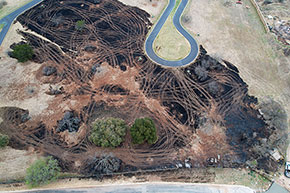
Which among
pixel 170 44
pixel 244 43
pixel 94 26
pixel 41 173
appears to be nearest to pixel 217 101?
pixel 170 44

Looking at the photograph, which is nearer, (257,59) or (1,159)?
(1,159)

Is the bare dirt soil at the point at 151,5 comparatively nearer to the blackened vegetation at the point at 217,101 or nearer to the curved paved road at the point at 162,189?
the blackened vegetation at the point at 217,101

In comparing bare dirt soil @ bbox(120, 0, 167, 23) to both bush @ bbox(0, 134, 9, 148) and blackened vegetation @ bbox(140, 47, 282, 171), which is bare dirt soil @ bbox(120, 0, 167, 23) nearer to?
blackened vegetation @ bbox(140, 47, 282, 171)

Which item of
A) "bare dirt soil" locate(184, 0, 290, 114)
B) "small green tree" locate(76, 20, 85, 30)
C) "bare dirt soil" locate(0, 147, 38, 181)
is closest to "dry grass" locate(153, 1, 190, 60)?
"bare dirt soil" locate(184, 0, 290, 114)

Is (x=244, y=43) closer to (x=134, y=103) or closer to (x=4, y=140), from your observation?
(x=134, y=103)

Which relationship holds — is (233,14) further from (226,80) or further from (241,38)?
(226,80)

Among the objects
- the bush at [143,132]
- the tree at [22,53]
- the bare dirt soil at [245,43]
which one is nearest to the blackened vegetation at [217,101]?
the bare dirt soil at [245,43]

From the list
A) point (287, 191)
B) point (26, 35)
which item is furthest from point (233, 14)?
point (26, 35)
